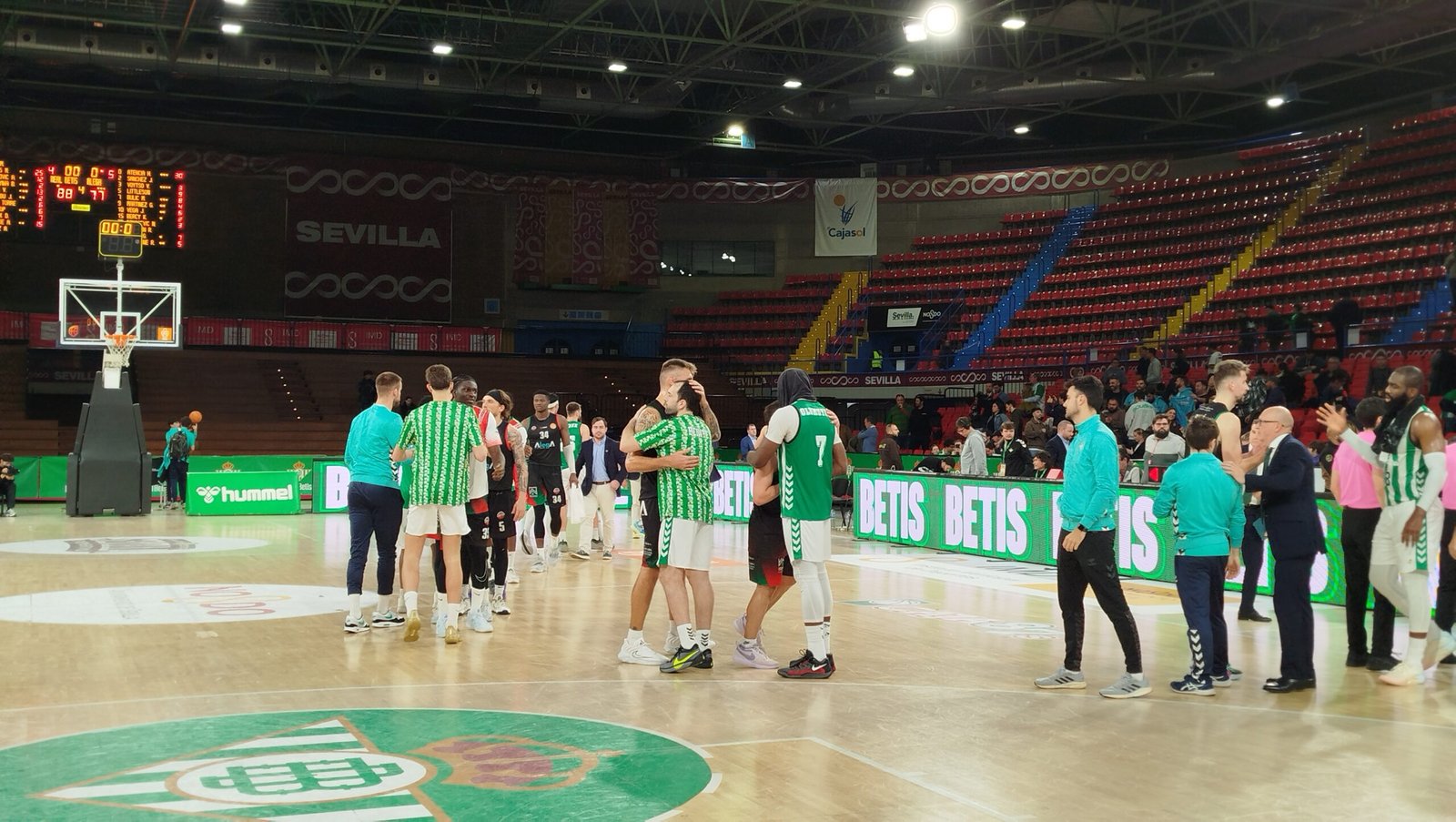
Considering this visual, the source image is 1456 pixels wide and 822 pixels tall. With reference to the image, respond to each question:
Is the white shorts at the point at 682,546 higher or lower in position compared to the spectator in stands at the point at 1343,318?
lower

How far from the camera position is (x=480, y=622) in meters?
9.51

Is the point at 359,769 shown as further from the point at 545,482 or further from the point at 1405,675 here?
the point at 545,482

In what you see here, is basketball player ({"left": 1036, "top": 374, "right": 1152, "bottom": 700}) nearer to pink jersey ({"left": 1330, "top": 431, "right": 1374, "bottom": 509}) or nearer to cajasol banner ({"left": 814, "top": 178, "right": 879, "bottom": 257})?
pink jersey ({"left": 1330, "top": 431, "right": 1374, "bottom": 509})

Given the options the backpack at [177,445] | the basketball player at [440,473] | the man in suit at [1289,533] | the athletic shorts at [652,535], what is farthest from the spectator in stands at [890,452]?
the backpack at [177,445]

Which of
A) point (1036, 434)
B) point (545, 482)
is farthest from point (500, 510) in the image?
point (1036, 434)

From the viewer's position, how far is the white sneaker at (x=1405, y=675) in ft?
24.7

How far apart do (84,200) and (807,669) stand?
78.6 feet

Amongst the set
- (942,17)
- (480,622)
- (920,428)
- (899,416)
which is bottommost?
(480,622)

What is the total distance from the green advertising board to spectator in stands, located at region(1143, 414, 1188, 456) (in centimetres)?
1493

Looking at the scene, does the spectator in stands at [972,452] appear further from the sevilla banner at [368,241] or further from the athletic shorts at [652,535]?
the sevilla banner at [368,241]

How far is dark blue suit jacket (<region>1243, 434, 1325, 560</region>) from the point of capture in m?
7.55

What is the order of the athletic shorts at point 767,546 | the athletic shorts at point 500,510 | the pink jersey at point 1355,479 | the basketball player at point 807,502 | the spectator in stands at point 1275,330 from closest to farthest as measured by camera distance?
the basketball player at point 807,502 < the athletic shorts at point 767,546 < the pink jersey at point 1355,479 < the athletic shorts at point 500,510 < the spectator in stands at point 1275,330

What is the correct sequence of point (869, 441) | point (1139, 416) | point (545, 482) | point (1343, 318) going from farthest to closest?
point (869, 441) → point (1343, 318) → point (1139, 416) → point (545, 482)

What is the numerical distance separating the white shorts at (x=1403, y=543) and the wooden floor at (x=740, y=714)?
0.73m
